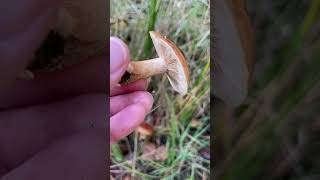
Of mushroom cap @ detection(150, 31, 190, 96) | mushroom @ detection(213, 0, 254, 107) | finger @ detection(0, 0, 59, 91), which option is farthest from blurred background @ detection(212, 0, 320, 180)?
finger @ detection(0, 0, 59, 91)

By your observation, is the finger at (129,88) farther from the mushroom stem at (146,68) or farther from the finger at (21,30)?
the finger at (21,30)

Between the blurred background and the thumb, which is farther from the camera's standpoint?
the blurred background

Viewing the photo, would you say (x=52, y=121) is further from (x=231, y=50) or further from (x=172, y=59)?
(x=231, y=50)

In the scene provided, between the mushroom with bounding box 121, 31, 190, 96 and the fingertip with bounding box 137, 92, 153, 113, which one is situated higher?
the mushroom with bounding box 121, 31, 190, 96

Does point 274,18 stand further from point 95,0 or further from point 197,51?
point 95,0

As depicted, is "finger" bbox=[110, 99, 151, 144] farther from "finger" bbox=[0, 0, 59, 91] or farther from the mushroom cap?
"finger" bbox=[0, 0, 59, 91]

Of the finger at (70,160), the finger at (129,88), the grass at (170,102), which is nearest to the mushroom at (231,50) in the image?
the grass at (170,102)

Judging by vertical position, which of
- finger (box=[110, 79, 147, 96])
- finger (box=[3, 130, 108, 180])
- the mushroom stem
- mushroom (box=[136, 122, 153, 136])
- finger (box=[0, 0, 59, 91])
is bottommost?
finger (box=[3, 130, 108, 180])
